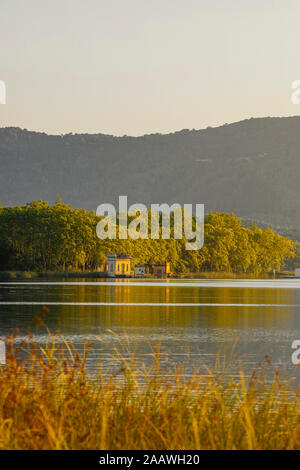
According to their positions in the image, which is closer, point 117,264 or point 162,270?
point 117,264

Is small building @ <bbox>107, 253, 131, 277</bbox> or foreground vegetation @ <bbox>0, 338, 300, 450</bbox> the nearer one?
foreground vegetation @ <bbox>0, 338, 300, 450</bbox>

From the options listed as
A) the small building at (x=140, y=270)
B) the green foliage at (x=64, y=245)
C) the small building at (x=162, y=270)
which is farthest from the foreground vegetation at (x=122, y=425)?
the small building at (x=162, y=270)

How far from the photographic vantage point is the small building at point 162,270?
442 feet

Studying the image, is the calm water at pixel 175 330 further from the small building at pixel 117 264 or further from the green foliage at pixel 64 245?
the small building at pixel 117 264

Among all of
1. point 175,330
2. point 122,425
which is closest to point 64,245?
point 175,330

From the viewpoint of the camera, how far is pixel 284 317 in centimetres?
3338

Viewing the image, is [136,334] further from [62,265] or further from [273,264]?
[273,264]

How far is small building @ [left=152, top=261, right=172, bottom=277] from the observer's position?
442 ft

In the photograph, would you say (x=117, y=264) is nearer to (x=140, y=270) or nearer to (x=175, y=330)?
(x=140, y=270)

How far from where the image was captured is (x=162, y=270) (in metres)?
135

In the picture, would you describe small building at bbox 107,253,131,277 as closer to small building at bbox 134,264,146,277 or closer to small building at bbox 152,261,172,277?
small building at bbox 134,264,146,277

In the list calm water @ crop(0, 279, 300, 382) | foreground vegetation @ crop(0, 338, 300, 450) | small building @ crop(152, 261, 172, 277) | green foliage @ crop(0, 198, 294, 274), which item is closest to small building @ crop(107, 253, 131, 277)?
green foliage @ crop(0, 198, 294, 274)
